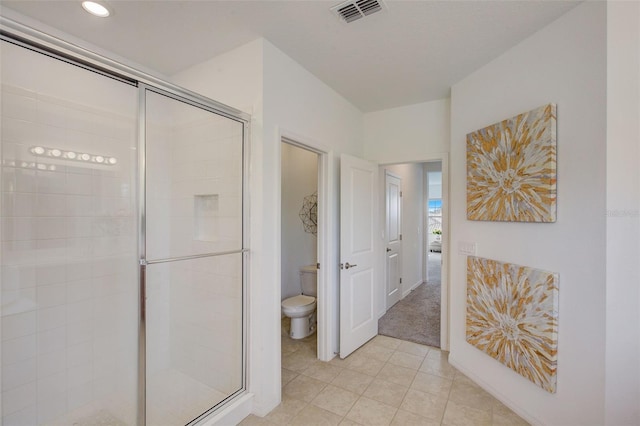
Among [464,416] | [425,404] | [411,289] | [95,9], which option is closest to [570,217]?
[464,416]

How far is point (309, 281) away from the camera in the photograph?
382 centimetres

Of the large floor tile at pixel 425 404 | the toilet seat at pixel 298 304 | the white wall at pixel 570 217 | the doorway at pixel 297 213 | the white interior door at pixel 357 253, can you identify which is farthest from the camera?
the doorway at pixel 297 213

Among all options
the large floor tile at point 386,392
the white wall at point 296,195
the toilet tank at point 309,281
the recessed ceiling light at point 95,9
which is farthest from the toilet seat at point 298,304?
the recessed ceiling light at point 95,9

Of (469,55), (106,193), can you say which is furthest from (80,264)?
(469,55)

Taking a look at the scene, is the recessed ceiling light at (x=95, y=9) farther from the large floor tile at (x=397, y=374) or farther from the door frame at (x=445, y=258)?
the large floor tile at (x=397, y=374)

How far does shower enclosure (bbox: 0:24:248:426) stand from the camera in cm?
166

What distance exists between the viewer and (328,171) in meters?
2.82

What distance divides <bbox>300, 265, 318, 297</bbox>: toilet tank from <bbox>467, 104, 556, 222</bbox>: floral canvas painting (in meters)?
Answer: 2.04

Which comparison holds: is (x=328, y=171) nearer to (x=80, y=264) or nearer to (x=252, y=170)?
(x=252, y=170)

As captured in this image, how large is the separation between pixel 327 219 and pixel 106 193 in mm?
1767

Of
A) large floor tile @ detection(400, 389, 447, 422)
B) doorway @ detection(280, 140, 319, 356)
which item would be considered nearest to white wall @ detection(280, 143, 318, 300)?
doorway @ detection(280, 140, 319, 356)

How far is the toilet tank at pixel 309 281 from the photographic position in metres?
3.78

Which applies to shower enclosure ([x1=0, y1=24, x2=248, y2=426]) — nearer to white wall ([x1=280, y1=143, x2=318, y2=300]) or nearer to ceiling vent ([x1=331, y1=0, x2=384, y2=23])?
ceiling vent ([x1=331, y1=0, x2=384, y2=23])

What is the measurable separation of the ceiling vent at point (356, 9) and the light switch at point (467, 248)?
1.96 m
